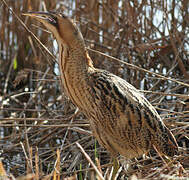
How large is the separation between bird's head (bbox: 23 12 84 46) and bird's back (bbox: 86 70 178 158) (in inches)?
10.2

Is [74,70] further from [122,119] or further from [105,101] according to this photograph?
[122,119]

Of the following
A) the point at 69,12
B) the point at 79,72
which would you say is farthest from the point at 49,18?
the point at 69,12

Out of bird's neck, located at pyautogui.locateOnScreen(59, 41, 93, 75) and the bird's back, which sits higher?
bird's neck, located at pyautogui.locateOnScreen(59, 41, 93, 75)

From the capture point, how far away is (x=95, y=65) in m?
3.79

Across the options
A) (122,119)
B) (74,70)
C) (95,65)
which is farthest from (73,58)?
(95,65)

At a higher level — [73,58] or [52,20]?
[52,20]

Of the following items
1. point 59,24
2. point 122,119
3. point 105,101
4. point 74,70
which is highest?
point 59,24

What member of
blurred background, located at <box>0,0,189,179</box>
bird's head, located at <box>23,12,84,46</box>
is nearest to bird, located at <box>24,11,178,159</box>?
bird's head, located at <box>23,12,84,46</box>

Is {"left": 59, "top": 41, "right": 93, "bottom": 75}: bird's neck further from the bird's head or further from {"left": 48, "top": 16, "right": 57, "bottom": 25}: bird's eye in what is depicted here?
{"left": 48, "top": 16, "right": 57, "bottom": 25}: bird's eye

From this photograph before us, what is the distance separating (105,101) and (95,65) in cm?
142

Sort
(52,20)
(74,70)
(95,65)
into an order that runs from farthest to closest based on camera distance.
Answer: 1. (95,65)
2. (74,70)
3. (52,20)

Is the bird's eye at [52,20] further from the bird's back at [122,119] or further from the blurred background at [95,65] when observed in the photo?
the blurred background at [95,65]

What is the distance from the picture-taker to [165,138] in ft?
8.21

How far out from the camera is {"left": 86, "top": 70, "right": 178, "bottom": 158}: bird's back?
2406 millimetres
